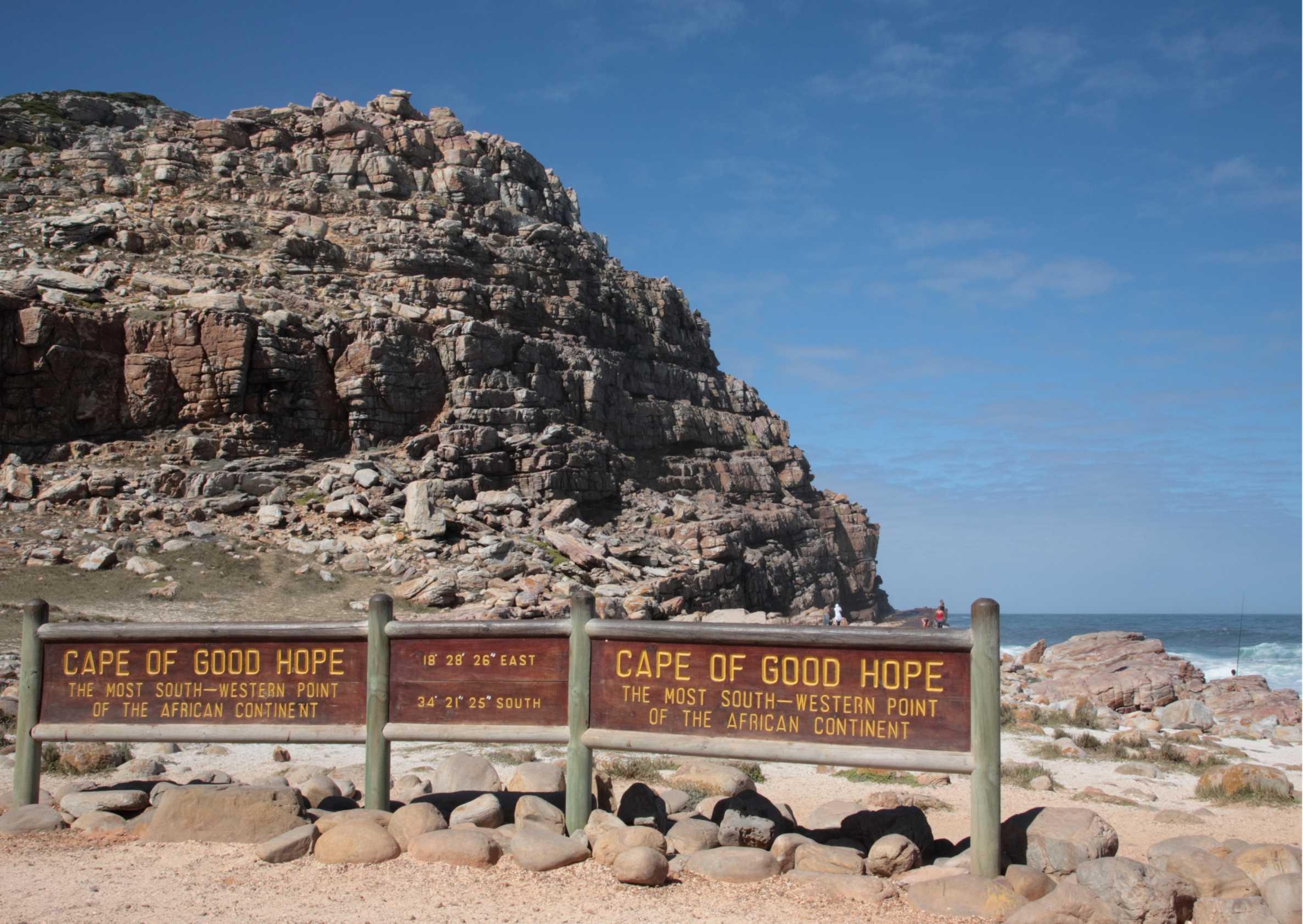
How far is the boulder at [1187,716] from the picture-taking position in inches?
745

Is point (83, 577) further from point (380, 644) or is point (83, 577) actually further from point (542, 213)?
point (542, 213)

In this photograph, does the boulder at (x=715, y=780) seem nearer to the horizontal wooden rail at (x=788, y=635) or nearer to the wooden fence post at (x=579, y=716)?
the wooden fence post at (x=579, y=716)

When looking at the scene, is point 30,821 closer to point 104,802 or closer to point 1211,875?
point 104,802

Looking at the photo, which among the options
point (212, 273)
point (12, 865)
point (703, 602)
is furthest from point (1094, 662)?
point (212, 273)

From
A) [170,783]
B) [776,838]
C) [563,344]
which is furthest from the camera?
[563,344]

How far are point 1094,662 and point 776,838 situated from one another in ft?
99.2

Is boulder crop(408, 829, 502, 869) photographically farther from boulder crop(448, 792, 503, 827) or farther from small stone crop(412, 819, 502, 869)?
boulder crop(448, 792, 503, 827)

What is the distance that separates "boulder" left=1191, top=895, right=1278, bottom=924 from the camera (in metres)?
4.92

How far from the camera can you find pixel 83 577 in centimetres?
2492

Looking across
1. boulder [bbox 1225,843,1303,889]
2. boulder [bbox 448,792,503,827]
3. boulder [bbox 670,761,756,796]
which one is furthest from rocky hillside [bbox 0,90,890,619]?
boulder [bbox 1225,843,1303,889]

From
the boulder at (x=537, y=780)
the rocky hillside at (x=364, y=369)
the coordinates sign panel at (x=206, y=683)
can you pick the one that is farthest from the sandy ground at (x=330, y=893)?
the rocky hillside at (x=364, y=369)

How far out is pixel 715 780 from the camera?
8.87 m

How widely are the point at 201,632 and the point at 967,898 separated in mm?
5796

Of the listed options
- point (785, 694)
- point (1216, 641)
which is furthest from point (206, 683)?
point (1216, 641)
